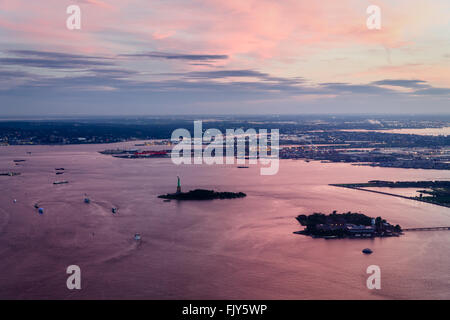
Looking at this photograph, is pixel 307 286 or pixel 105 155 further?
pixel 105 155

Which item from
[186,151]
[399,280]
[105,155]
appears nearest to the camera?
[399,280]

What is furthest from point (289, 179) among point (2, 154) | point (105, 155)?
point (2, 154)

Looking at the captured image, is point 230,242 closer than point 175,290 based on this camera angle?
No

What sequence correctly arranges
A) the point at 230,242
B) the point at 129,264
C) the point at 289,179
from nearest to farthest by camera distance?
the point at 129,264 → the point at 230,242 → the point at 289,179

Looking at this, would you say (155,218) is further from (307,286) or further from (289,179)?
(289,179)

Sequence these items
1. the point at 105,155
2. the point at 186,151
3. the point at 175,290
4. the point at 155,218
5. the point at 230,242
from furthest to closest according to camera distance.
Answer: the point at 186,151 < the point at 105,155 < the point at 155,218 < the point at 230,242 < the point at 175,290

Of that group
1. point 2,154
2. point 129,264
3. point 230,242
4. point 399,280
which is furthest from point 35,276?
point 2,154

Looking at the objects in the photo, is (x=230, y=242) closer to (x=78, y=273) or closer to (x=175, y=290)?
(x=175, y=290)
